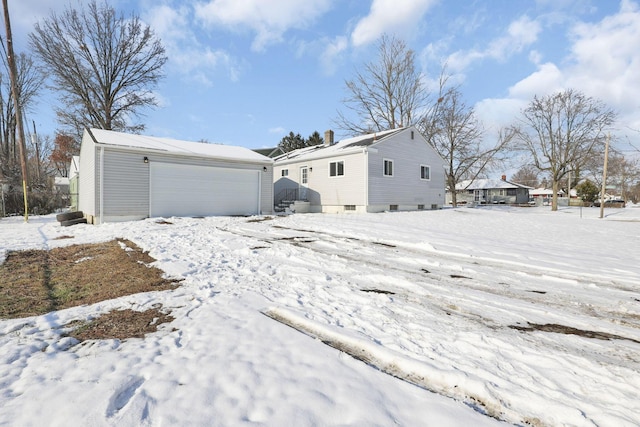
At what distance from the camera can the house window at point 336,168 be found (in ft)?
58.4

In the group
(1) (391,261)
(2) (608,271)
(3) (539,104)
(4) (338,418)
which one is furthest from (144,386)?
(3) (539,104)

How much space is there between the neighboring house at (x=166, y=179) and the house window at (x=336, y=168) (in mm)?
3890

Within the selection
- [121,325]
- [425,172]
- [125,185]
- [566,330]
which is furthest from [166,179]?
[425,172]

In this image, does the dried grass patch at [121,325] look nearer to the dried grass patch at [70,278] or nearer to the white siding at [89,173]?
the dried grass patch at [70,278]

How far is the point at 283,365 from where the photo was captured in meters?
2.26

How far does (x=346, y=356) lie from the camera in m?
2.37

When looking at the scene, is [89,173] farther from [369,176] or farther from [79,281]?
[369,176]

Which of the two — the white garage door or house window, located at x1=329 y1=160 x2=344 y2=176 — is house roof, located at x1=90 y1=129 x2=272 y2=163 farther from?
house window, located at x1=329 y1=160 x2=344 y2=176

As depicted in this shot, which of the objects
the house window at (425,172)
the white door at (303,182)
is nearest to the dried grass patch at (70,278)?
the white door at (303,182)

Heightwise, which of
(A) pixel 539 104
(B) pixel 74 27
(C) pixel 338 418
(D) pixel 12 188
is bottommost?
(C) pixel 338 418

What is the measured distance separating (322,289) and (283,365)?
5.78 feet

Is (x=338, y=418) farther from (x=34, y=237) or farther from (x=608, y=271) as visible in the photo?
(x=34, y=237)

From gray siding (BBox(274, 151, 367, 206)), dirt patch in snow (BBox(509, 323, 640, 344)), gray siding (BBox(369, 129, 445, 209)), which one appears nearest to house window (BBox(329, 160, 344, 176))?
gray siding (BBox(274, 151, 367, 206))

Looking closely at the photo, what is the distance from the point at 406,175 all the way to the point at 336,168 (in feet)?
15.1
